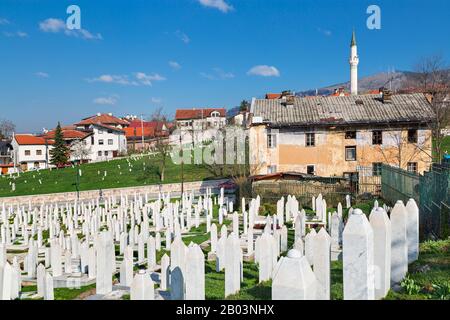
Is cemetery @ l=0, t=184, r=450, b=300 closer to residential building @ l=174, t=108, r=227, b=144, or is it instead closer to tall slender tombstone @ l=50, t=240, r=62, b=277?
tall slender tombstone @ l=50, t=240, r=62, b=277

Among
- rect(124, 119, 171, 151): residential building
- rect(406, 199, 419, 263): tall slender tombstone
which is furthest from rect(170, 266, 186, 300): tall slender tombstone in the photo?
rect(124, 119, 171, 151): residential building

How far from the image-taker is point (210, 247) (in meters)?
14.5

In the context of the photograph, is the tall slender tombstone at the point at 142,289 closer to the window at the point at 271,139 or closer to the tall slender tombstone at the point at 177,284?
the tall slender tombstone at the point at 177,284

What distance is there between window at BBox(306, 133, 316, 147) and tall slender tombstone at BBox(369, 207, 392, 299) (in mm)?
23661

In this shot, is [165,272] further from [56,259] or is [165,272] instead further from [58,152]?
[58,152]

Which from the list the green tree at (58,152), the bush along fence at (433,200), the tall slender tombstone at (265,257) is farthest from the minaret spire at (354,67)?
the tall slender tombstone at (265,257)

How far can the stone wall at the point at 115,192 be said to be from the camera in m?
32.7

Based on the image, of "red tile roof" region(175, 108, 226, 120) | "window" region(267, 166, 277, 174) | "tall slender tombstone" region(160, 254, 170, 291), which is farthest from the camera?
"red tile roof" region(175, 108, 226, 120)

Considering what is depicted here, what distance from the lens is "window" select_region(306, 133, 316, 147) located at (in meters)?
28.9

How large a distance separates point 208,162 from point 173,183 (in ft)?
31.8

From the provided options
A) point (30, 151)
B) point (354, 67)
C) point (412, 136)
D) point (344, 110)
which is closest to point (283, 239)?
point (412, 136)

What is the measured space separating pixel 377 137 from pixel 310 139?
456 cm
